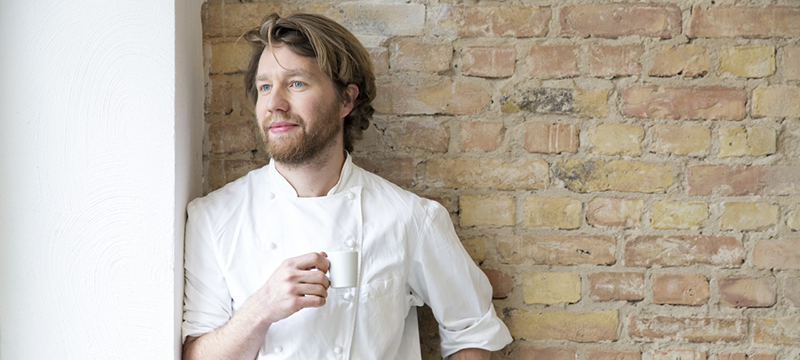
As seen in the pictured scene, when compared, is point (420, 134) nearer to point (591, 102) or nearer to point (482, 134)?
point (482, 134)

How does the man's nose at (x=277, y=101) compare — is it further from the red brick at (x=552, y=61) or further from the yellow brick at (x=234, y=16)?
the red brick at (x=552, y=61)

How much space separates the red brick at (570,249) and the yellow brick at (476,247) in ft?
0.35

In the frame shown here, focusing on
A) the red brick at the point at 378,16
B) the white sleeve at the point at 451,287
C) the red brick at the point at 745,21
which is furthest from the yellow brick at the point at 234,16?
the red brick at the point at 745,21

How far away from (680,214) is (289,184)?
3.29 feet

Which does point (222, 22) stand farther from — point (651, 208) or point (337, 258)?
point (651, 208)

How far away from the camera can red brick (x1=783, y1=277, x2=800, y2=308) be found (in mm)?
1757

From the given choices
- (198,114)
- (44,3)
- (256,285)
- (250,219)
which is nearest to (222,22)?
(198,114)

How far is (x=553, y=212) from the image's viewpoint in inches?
69.3

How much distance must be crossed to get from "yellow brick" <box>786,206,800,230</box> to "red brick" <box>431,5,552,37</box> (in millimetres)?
790

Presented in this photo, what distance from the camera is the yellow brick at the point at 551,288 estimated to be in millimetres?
1763

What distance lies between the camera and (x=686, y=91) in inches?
68.5

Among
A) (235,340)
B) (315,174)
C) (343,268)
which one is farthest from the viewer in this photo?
(315,174)

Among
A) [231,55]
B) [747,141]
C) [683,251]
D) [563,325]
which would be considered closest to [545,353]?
[563,325]

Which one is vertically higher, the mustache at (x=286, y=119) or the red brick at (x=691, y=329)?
the mustache at (x=286, y=119)
